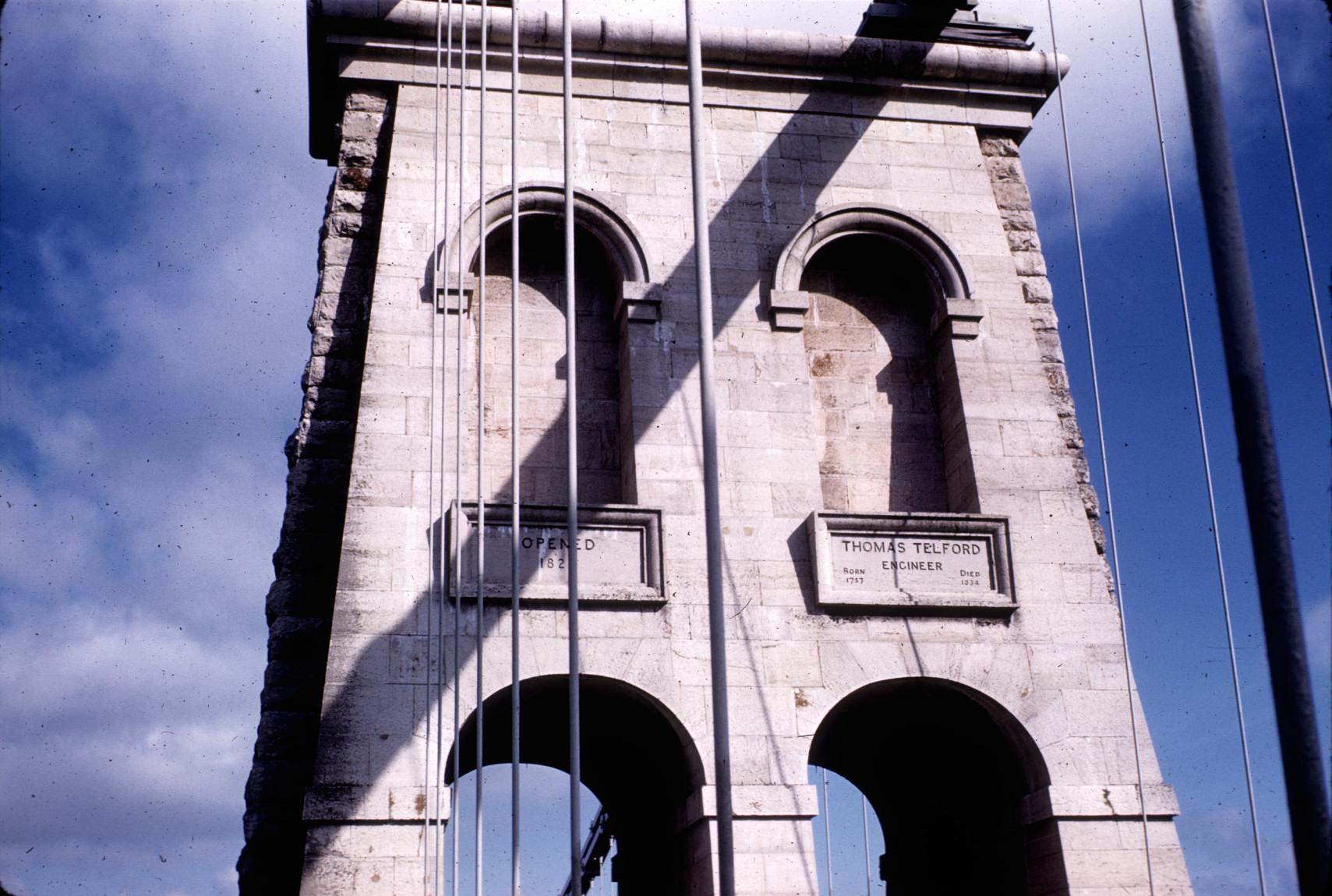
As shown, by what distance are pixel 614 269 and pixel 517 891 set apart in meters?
7.40

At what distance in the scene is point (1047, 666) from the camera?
15570 mm

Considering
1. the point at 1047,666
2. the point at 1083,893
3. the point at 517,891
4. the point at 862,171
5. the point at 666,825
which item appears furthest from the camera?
the point at 862,171

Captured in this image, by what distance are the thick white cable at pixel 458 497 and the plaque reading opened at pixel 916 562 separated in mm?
3791

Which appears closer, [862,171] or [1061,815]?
[1061,815]

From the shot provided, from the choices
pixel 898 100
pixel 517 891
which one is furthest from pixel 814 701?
pixel 898 100

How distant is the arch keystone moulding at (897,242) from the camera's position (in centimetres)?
1694

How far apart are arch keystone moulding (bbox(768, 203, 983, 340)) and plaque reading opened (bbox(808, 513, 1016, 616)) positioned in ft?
8.23

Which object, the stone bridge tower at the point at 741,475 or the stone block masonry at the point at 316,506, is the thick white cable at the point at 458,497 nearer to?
the stone bridge tower at the point at 741,475

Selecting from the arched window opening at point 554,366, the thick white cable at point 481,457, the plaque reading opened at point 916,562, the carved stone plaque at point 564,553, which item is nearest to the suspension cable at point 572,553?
the carved stone plaque at point 564,553

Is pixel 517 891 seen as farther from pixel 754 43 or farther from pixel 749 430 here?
pixel 754 43

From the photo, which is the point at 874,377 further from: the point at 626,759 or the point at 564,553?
the point at 626,759

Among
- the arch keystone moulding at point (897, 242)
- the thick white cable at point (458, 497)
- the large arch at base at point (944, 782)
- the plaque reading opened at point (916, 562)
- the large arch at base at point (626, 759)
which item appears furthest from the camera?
the arch keystone moulding at point (897, 242)

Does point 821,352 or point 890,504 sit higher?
point 821,352

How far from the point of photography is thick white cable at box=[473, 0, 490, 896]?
44.5ft
